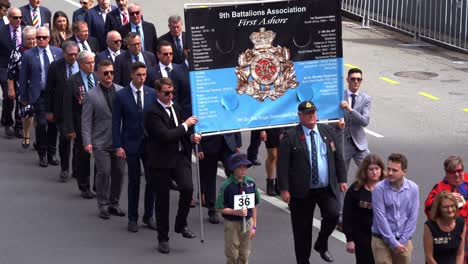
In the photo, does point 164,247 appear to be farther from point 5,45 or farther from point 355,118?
point 5,45

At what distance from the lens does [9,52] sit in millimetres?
20016

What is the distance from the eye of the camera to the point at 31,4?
69.5 feet

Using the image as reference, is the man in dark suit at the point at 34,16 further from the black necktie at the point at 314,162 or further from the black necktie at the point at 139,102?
the black necktie at the point at 314,162

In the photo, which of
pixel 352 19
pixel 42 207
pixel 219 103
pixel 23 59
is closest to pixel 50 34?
pixel 23 59

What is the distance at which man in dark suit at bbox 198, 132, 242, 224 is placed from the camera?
51.9 ft

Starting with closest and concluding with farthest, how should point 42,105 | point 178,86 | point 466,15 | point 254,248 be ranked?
point 254,248 → point 178,86 → point 42,105 → point 466,15

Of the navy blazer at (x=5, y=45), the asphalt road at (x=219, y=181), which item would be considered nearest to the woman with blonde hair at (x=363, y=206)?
the asphalt road at (x=219, y=181)

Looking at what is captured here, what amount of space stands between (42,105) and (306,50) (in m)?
4.57

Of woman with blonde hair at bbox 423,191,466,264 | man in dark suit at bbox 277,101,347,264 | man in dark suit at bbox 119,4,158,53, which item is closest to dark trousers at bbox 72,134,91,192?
man in dark suit at bbox 119,4,158,53

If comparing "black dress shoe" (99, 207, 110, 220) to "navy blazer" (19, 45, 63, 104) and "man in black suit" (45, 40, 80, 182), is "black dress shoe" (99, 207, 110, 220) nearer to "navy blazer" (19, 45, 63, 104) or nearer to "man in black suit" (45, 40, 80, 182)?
"man in black suit" (45, 40, 80, 182)

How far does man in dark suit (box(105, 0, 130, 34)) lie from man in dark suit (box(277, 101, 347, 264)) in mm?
7054

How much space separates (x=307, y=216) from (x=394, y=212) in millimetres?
1571

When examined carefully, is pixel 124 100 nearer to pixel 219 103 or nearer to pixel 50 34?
pixel 219 103

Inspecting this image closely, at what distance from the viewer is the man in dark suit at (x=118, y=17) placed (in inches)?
801
